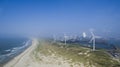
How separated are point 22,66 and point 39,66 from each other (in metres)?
4.82

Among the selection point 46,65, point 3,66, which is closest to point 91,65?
point 46,65

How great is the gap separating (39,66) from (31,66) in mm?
2228

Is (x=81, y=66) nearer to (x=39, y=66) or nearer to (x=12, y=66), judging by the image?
(x=39, y=66)

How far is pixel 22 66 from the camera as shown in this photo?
47.4m

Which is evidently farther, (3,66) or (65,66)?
(3,66)

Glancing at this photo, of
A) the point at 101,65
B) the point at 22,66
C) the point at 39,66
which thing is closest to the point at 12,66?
the point at 22,66

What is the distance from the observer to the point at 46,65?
159 ft

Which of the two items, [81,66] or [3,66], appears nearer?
[81,66]

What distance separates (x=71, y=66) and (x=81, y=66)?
8.98ft

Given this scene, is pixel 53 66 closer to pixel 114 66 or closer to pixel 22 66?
pixel 22 66

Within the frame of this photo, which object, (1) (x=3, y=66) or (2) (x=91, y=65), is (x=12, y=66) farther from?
(2) (x=91, y=65)

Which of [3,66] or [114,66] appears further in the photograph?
[3,66]

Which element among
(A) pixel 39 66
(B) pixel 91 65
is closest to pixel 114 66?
(B) pixel 91 65

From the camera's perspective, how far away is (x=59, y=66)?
4653 cm
